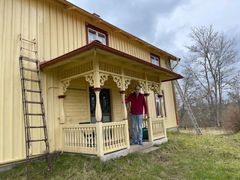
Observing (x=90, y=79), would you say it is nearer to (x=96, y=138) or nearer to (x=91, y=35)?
(x=96, y=138)

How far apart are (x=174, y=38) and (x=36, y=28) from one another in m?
37.8

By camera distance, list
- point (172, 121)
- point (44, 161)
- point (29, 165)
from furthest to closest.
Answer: point (172, 121)
point (44, 161)
point (29, 165)

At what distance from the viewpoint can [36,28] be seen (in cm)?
663

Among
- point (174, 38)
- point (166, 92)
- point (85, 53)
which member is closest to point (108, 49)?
point (85, 53)

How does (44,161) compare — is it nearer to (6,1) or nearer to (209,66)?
(6,1)

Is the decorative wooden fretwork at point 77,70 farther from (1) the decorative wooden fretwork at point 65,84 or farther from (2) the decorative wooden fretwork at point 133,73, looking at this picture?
(2) the decorative wooden fretwork at point 133,73

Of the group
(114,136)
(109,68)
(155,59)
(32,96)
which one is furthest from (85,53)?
(155,59)

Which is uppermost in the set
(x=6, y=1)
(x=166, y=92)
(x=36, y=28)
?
(x=6, y=1)

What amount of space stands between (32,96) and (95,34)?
13.4 ft

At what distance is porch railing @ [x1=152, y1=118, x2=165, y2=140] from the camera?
8300mm

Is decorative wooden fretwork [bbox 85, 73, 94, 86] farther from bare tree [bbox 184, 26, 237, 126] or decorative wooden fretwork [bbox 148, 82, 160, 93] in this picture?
bare tree [bbox 184, 26, 237, 126]

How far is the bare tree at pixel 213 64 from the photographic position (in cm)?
2366

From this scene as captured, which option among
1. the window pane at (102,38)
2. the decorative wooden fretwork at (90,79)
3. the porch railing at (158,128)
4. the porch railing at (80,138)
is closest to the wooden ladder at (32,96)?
the porch railing at (80,138)

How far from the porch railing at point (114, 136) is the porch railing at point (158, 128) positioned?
2.00 meters
